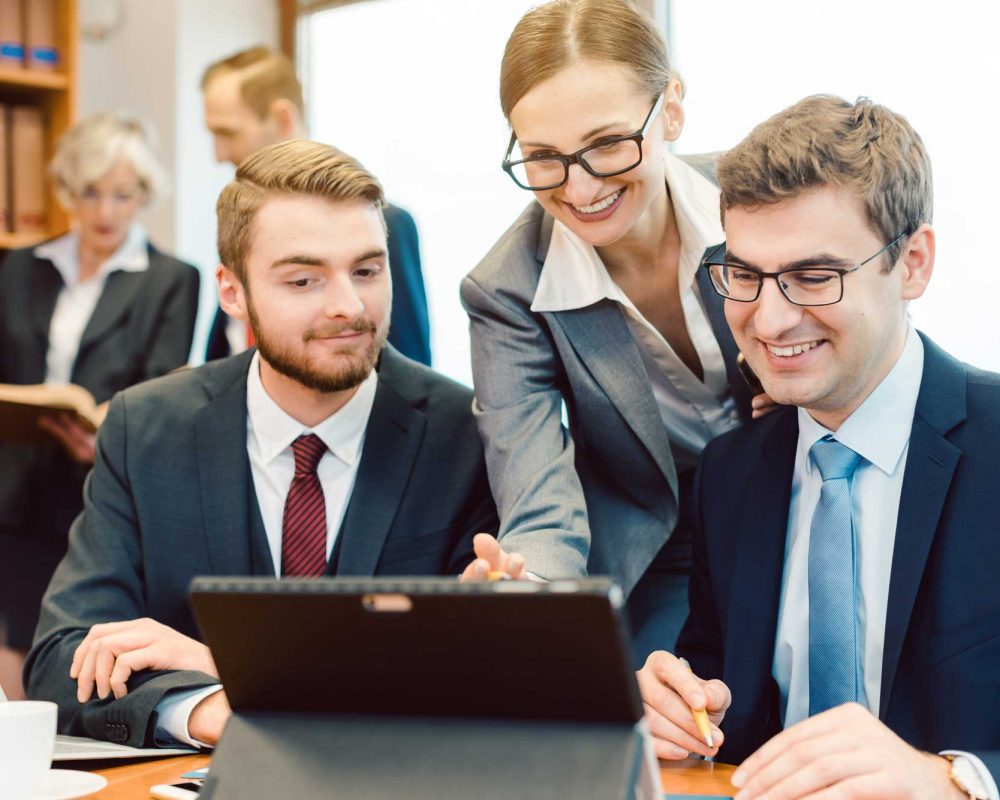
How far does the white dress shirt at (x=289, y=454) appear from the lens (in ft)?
6.67

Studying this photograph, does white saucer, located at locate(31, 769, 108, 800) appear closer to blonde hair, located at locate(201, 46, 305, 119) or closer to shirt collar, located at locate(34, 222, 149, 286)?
blonde hair, located at locate(201, 46, 305, 119)

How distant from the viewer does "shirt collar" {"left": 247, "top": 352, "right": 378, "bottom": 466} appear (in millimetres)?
2066

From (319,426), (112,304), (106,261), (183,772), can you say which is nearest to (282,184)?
(319,426)

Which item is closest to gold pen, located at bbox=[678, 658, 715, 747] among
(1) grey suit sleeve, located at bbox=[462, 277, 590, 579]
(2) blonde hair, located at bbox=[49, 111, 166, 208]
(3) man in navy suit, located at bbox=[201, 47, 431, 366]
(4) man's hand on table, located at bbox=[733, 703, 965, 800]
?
(4) man's hand on table, located at bbox=[733, 703, 965, 800]

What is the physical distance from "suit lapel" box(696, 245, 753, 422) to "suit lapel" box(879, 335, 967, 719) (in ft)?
1.65

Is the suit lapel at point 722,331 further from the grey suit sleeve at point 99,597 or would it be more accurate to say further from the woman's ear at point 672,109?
the grey suit sleeve at point 99,597

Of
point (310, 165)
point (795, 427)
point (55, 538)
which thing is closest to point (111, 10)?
point (55, 538)

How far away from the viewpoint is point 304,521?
2016mm

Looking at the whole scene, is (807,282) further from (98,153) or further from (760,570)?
(98,153)

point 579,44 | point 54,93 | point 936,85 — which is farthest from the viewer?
point 54,93

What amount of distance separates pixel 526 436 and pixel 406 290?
0.90 metres

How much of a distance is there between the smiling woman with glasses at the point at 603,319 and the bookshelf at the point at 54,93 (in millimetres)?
2667

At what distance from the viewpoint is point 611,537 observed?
6.91 feet

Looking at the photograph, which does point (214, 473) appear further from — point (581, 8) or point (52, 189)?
point (52, 189)
